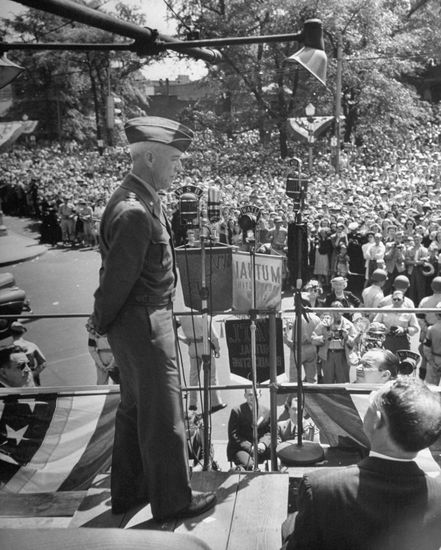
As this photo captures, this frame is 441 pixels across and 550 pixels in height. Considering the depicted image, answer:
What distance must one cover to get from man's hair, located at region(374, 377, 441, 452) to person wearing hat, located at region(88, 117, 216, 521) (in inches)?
41.2

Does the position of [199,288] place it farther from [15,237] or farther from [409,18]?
[409,18]

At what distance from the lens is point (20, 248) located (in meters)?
21.1

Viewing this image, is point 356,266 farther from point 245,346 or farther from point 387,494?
point 387,494

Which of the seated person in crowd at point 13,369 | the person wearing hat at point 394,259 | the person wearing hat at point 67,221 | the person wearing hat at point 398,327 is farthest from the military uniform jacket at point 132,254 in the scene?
the person wearing hat at point 67,221

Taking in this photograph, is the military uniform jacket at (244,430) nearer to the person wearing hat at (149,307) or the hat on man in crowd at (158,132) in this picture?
the person wearing hat at (149,307)

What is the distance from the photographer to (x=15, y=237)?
23234 mm

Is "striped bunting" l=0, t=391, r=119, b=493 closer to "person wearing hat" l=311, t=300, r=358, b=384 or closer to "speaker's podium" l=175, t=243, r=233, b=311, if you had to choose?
"speaker's podium" l=175, t=243, r=233, b=311

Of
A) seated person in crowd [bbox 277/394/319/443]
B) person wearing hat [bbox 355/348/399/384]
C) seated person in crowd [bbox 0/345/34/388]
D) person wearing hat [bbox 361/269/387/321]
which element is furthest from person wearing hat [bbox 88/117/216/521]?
person wearing hat [bbox 361/269/387/321]

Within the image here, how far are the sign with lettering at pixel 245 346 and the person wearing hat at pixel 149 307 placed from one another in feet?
5.71

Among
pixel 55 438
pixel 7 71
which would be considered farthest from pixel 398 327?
pixel 7 71

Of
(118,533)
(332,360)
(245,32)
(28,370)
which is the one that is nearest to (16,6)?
(118,533)

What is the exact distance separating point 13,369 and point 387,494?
4.56 metres

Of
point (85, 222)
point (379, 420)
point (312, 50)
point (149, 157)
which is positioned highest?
point (312, 50)

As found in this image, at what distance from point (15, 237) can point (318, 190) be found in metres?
11.0
